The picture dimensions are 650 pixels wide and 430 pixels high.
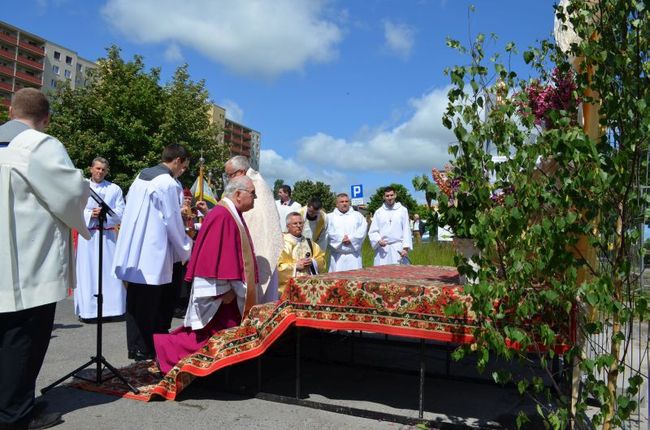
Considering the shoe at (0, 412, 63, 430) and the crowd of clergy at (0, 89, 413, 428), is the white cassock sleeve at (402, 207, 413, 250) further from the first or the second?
the shoe at (0, 412, 63, 430)

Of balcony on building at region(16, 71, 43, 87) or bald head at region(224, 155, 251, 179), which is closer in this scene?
bald head at region(224, 155, 251, 179)

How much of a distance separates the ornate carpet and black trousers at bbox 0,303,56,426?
922 millimetres

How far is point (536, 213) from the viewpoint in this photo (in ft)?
9.68

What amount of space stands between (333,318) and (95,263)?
499cm

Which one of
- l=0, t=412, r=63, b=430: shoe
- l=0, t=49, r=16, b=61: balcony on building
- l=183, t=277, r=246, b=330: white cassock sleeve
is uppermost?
l=0, t=49, r=16, b=61: balcony on building

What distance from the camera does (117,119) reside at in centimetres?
2920

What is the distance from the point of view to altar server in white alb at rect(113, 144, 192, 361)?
229 inches

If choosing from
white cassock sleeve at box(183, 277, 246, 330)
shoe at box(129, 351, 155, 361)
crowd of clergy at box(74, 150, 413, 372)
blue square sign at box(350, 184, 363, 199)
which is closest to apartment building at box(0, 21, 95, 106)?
blue square sign at box(350, 184, 363, 199)

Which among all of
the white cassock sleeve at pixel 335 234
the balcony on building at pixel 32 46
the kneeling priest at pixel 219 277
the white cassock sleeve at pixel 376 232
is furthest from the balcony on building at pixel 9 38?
the kneeling priest at pixel 219 277

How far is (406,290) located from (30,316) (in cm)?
251

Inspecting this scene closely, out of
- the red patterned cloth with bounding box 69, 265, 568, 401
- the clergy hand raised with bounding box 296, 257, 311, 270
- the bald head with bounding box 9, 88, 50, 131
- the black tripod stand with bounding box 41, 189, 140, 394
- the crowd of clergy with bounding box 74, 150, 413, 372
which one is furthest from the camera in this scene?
the clergy hand raised with bounding box 296, 257, 311, 270

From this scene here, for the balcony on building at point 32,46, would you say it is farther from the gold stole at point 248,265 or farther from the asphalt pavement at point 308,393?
A: the gold stole at point 248,265

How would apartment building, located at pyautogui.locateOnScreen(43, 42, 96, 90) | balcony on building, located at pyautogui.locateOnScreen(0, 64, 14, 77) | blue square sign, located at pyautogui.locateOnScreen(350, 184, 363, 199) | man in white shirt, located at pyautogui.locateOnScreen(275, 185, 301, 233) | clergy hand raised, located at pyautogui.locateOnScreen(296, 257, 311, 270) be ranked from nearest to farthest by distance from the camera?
clergy hand raised, located at pyautogui.locateOnScreen(296, 257, 311, 270)
man in white shirt, located at pyautogui.locateOnScreen(275, 185, 301, 233)
blue square sign, located at pyautogui.locateOnScreen(350, 184, 363, 199)
balcony on building, located at pyautogui.locateOnScreen(0, 64, 14, 77)
apartment building, located at pyautogui.locateOnScreen(43, 42, 96, 90)

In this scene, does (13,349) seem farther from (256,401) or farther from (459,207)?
(459,207)
